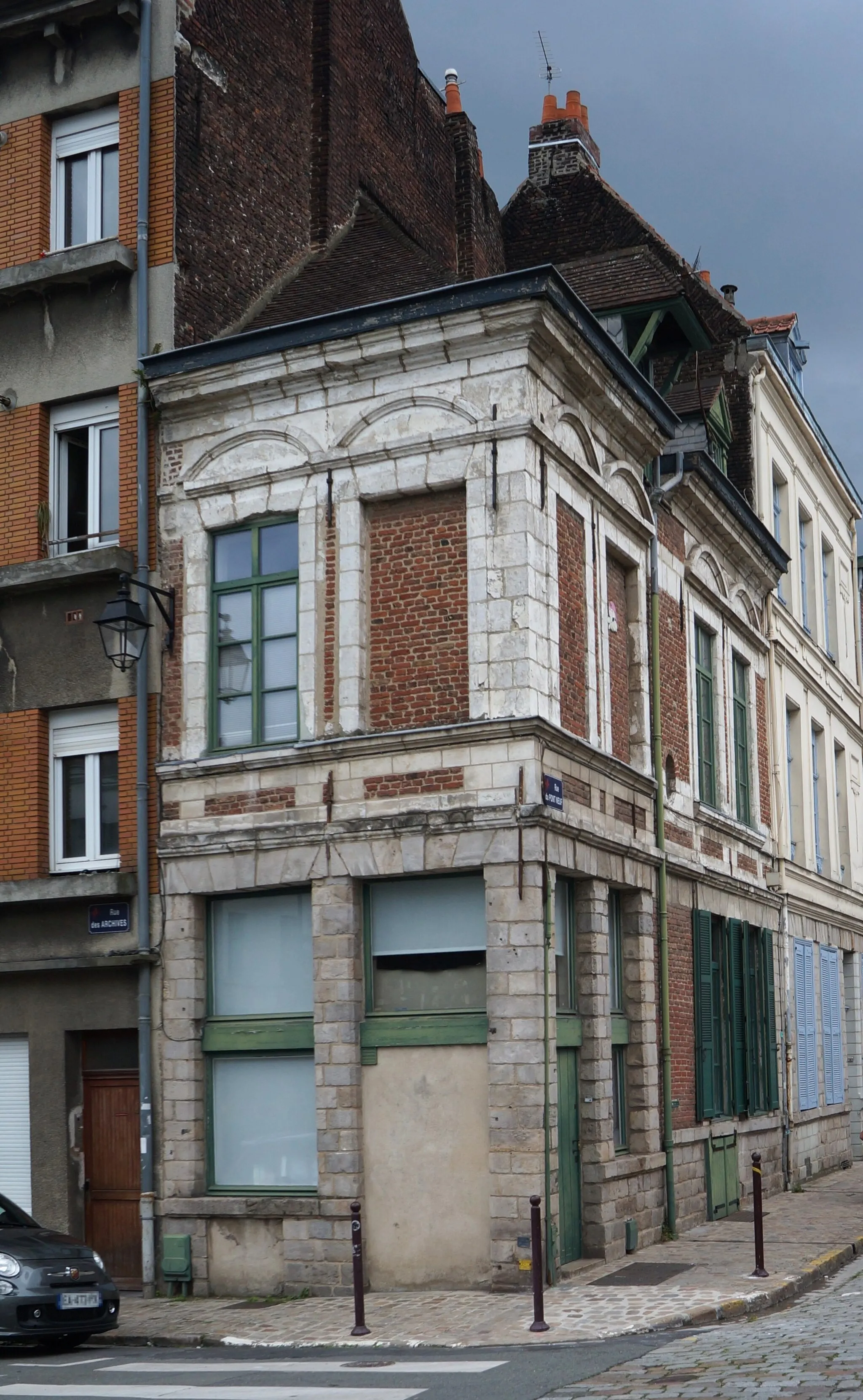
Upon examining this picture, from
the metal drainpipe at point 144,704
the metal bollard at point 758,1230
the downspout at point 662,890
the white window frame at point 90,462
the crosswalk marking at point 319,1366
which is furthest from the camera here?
the downspout at point 662,890

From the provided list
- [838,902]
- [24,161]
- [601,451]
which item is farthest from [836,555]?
[24,161]

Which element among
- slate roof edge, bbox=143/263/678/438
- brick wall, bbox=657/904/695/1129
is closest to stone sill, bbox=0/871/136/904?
slate roof edge, bbox=143/263/678/438

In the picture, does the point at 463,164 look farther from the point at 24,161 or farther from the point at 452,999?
the point at 452,999

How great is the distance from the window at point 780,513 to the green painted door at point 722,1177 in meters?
8.16

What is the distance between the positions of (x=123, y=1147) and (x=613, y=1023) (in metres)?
4.54

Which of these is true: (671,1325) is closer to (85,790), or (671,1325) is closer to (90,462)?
(85,790)

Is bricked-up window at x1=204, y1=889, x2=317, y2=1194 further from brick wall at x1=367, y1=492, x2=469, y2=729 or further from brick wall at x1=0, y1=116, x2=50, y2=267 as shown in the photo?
brick wall at x1=0, y1=116, x2=50, y2=267

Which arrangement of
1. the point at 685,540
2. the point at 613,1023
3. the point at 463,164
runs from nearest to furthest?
the point at 613,1023 → the point at 685,540 → the point at 463,164

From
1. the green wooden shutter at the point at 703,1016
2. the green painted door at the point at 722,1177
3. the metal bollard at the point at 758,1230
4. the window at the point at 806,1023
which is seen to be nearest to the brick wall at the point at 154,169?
the green wooden shutter at the point at 703,1016

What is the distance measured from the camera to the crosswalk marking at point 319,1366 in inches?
386

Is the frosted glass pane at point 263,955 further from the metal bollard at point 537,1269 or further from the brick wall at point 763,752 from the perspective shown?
the brick wall at point 763,752

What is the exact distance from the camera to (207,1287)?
14.0 metres

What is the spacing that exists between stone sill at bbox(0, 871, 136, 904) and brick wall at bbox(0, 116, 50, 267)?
19.2ft

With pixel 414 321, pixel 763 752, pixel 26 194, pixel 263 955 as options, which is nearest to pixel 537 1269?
pixel 263 955
